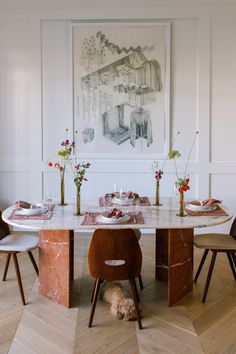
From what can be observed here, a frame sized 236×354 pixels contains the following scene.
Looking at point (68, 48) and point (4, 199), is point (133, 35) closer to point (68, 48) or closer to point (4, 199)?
point (68, 48)

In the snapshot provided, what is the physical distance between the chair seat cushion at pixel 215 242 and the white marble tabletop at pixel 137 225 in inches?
9.9

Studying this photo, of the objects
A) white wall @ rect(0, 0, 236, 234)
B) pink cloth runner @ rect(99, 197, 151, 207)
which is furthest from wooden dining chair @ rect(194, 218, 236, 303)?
white wall @ rect(0, 0, 236, 234)

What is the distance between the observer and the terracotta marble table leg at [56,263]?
3031 millimetres

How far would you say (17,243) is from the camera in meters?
3.27

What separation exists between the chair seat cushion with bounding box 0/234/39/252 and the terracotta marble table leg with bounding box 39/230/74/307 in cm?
11

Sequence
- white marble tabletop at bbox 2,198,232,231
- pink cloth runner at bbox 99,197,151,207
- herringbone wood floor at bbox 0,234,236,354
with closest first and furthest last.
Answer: herringbone wood floor at bbox 0,234,236,354 < white marble tabletop at bbox 2,198,232,231 < pink cloth runner at bbox 99,197,151,207

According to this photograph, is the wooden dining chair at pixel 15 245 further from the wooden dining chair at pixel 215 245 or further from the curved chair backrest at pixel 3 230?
the wooden dining chair at pixel 215 245

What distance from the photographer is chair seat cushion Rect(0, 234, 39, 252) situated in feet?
10.4

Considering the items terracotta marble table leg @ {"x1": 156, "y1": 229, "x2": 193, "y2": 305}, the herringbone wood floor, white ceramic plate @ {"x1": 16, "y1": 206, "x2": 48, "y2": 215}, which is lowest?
the herringbone wood floor

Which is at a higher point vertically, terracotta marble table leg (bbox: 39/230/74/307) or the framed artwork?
the framed artwork

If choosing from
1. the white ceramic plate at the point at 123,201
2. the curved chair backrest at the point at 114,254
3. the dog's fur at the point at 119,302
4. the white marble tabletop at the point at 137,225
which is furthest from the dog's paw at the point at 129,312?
the white ceramic plate at the point at 123,201

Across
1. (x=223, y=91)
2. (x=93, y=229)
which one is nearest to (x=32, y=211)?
(x=93, y=229)

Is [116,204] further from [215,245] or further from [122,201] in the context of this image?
[215,245]

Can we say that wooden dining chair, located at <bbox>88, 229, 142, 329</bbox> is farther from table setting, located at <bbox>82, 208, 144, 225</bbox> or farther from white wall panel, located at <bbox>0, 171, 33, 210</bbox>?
white wall panel, located at <bbox>0, 171, 33, 210</bbox>
